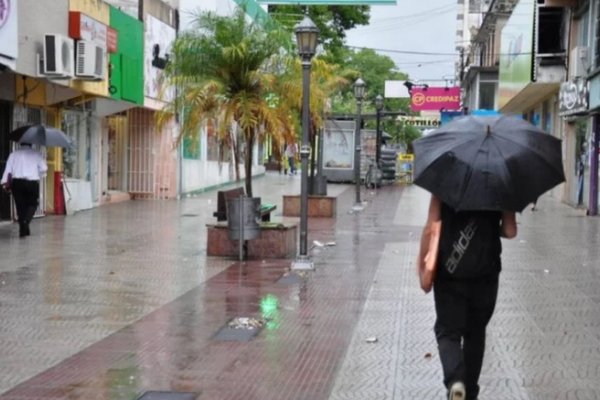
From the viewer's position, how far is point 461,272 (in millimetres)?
5512

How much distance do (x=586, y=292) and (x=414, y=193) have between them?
24.4 meters

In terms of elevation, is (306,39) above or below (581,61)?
below

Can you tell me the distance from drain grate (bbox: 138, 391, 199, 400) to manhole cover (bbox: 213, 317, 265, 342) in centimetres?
172

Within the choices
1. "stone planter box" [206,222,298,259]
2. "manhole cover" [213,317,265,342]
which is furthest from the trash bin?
"manhole cover" [213,317,265,342]

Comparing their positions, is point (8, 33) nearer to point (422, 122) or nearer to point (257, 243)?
point (257, 243)

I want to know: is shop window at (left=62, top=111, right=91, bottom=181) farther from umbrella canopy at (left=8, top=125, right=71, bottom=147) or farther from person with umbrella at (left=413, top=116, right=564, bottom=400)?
person with umbrella at (left=413, top=116, right=564, bottom=400)

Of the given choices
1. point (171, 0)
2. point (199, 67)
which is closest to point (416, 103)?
point (171, 0)

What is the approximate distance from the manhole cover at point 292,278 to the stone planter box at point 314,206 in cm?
1004

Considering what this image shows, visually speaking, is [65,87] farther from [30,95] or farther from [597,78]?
[597,78]

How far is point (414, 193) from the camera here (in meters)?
35.2

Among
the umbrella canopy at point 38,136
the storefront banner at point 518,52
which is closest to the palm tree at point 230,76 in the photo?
the umbrella canopy at point 38,136

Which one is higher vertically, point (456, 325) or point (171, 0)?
point (171, 0)

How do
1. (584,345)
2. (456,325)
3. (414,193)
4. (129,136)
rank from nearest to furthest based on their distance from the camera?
(456,325)
(584,345)
(129,136)
(414,193)

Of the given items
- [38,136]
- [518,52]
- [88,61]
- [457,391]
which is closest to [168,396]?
[457,391]
